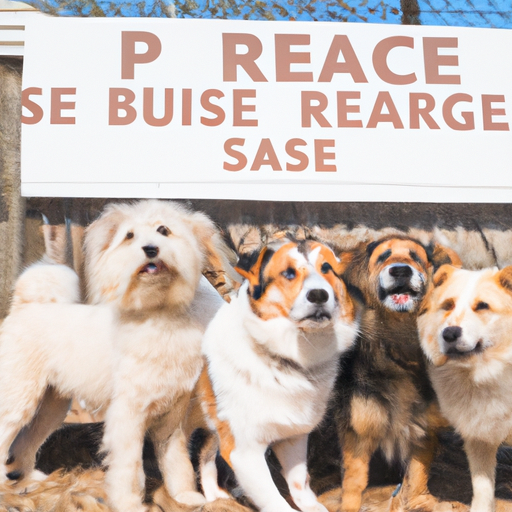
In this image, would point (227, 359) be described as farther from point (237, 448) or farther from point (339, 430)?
point (339, 430)

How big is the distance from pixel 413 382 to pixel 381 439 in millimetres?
506

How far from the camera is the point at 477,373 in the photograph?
15.5ft

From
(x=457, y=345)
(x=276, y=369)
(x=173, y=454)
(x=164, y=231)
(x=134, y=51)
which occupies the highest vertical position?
(x=134, y=51)

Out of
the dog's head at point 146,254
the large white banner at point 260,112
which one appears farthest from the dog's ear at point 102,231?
the large white banner at point 260,112

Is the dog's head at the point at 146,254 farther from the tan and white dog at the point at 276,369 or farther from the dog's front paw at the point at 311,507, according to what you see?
the dog's front paw at the point at 311,507

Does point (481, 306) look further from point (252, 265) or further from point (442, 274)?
point (252, 265)

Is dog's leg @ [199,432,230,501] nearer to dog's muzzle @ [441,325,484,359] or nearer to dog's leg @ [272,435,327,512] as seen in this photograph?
dog's leg @ [272,435,327,512]

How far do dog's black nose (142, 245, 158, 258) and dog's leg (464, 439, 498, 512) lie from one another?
2.79 meters

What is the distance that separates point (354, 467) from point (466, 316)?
144 cm

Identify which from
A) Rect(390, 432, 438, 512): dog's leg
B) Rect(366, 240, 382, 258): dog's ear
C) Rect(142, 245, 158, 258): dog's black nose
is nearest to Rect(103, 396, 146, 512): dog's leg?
Rect(142, 245, 158, 258): dog's black nose

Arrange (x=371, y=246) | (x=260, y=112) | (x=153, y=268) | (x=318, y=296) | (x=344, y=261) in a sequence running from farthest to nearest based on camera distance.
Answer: (x=260, y=112) < (x=371, y=246) < (x=344, y=261) < (x=153, y=268) < (x=318, y=296)

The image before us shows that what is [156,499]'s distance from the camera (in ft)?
15.2

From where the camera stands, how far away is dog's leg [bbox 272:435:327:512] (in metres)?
4.63

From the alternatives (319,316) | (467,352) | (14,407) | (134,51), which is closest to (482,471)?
(467,352)
